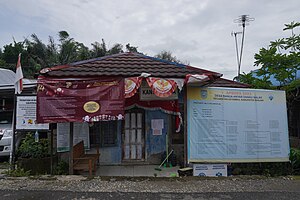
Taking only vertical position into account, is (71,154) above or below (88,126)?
below

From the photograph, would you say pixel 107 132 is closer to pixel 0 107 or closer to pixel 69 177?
pixel 69 177

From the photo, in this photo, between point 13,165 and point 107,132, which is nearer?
point 13,165

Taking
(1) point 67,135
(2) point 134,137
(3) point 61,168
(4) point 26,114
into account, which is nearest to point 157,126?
(2) point 134,137

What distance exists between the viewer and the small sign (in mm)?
6941

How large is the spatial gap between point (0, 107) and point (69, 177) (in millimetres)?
6762

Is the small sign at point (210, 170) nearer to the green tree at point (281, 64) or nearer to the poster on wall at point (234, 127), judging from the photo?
the poster on wall at point (234, 127)

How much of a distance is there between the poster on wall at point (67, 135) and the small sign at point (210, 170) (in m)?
3.97

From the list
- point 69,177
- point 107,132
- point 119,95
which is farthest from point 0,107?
point 119,95

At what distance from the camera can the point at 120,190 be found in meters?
5.62

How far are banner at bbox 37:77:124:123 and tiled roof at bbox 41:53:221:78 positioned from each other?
1.44 ft

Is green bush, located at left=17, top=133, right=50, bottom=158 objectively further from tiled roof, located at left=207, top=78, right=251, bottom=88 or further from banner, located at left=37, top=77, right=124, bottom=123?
tiled roof, located at left=207, top=78, right=251, bottom=88

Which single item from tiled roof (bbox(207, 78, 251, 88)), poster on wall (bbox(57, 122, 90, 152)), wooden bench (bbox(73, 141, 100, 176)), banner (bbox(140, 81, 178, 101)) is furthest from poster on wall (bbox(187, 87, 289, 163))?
poster on wall (bbox(57, 122, 90, 152))

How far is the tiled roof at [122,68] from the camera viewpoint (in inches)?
275

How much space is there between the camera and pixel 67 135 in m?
7.66
